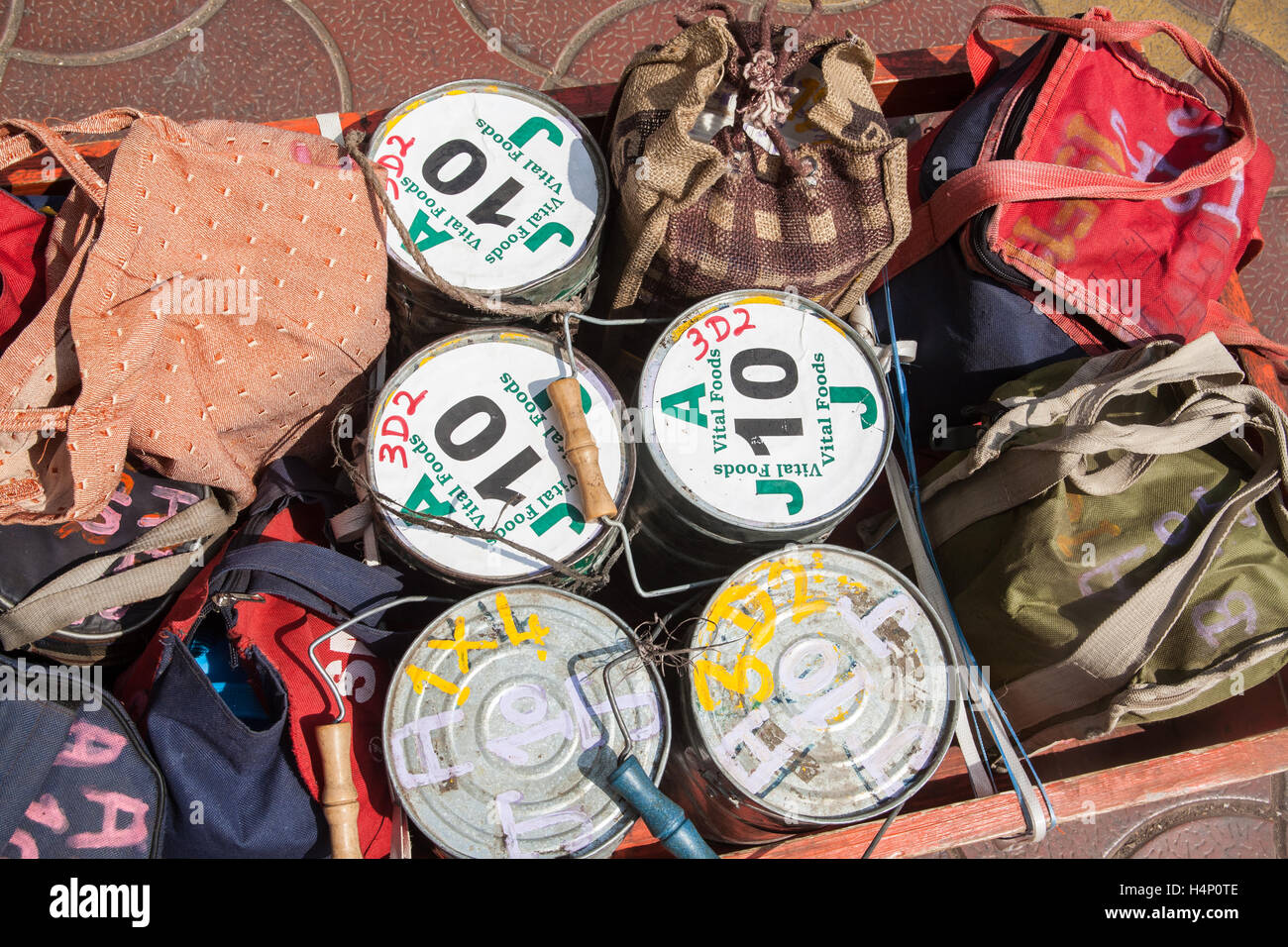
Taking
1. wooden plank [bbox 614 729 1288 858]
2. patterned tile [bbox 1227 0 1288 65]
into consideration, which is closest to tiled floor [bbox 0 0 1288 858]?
patterned tile [bbox 1227 0 1288 65]

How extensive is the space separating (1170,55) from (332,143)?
2.75 metres

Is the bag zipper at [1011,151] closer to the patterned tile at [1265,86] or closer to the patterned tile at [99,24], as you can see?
the patterned tile at [1265,86]

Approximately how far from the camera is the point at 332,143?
66.7 inches

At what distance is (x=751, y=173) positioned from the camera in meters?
1.64

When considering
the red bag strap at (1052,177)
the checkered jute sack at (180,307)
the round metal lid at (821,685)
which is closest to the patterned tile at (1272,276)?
the red bag strap at (1052,177)

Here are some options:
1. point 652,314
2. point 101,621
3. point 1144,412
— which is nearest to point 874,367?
point 652,314

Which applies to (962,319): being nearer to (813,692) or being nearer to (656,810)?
(813,692)

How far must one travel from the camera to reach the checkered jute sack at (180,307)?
4.58ft

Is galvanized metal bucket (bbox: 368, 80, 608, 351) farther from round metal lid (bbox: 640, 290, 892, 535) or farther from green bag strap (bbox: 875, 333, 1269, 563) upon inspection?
green bag strap (bbox: 875, 333, 1269, 563)

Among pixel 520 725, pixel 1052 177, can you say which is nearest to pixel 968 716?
pixel 520 725

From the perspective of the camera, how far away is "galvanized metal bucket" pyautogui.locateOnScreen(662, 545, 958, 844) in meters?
1.45

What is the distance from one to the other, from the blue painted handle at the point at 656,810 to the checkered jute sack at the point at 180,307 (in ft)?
3.03

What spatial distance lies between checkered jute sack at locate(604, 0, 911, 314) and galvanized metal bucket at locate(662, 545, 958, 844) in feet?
1.85

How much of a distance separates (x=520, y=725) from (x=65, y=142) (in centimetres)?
133
